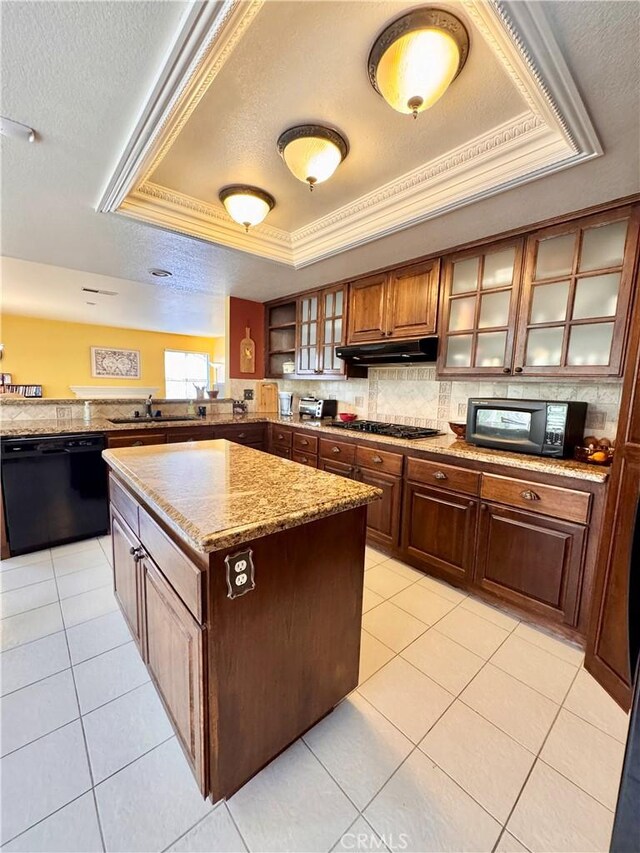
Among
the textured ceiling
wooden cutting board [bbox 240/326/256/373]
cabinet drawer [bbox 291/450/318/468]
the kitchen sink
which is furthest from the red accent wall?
the textured ceiling

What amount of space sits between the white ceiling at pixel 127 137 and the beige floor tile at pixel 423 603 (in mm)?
2274

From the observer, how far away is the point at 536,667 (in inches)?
65.8

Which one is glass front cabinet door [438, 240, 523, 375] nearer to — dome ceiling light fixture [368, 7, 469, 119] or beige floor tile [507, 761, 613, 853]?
dome ceiling light fixture [368, 7, 469, 119]

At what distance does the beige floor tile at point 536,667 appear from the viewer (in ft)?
5.12

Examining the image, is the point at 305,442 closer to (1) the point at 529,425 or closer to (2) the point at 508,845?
(1) the point at 529,425

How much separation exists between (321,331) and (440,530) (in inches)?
84.9

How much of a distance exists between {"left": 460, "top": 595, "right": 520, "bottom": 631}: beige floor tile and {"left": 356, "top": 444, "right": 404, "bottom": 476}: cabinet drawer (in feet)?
2.95

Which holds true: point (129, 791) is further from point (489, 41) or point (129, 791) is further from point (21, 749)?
point (489, 41)

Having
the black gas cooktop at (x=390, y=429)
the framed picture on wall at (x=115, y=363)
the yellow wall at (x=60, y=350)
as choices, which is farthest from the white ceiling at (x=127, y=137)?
the framed picture on wall at (x=115, y=363)

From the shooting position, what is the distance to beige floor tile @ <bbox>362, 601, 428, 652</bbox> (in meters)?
1.82

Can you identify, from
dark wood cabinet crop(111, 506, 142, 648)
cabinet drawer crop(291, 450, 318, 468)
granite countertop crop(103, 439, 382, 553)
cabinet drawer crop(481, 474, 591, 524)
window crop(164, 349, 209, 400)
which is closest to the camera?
granite countertop crop(103, 439, 382, 553)

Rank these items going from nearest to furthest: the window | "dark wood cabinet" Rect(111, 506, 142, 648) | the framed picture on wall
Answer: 1. "dark wood cabinet" Rect(111, 506, 142, 648)
2. the framed picture on wall
3. the window

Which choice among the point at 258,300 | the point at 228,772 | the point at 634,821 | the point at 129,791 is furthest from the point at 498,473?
the point at 258,300

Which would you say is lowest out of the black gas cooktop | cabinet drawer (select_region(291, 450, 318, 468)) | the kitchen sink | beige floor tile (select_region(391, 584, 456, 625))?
beige floor tile (select_region(391, 584, 456, 625))
